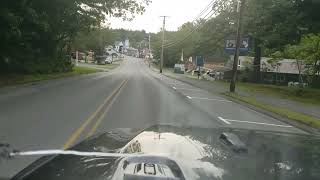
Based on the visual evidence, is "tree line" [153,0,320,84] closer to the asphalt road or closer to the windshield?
the windshield

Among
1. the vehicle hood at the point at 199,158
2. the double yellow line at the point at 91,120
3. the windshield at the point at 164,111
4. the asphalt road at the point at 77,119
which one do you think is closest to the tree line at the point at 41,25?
the windshield at the point at 164,111

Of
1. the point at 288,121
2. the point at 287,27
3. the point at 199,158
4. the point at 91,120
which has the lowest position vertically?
the point at 288,121

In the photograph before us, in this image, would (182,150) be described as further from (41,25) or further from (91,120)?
(41,25)

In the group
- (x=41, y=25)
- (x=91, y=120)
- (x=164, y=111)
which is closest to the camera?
(x=91, y=120)

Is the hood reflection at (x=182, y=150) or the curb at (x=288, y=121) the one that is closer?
the hood reflection at (x=182, y=150)

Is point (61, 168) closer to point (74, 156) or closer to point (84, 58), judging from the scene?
point (74, 156)

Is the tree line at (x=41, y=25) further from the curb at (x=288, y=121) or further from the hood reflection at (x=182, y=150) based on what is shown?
the hood reflection at (x=182, y=150)

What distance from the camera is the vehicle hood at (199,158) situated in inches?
127

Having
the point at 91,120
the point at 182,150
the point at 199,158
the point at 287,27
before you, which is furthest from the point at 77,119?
the point at 287,27

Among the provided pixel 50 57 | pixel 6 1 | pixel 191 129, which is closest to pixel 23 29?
pixel 6 1

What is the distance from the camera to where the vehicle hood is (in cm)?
322

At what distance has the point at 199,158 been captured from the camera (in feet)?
11.5

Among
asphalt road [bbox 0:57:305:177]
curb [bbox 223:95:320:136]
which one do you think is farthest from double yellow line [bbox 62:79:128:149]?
curb [bbox 223:95:320:136]

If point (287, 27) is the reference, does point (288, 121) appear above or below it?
below
